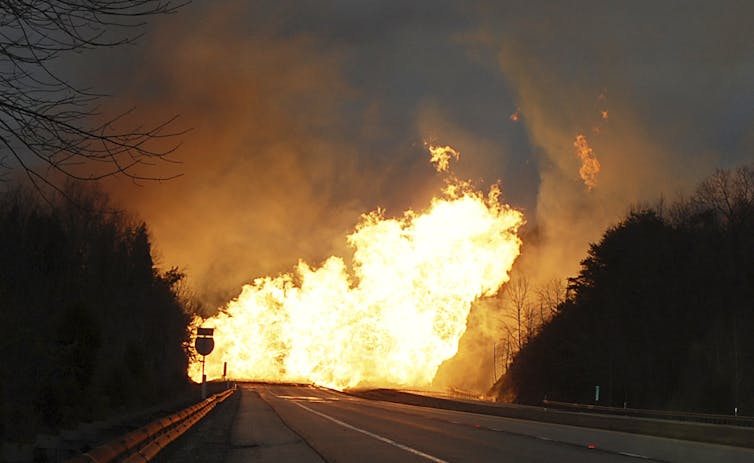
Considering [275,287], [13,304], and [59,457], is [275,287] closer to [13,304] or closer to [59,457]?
[13,304]

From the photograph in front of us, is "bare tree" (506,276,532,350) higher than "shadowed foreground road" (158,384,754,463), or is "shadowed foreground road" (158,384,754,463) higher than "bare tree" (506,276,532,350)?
"bare tree" (506,276,532,350)

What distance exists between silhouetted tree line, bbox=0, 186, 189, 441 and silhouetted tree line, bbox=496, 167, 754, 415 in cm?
3561

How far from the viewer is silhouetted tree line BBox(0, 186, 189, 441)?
79.2 feet

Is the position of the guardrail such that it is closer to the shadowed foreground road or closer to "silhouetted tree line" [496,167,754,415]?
the shadowed foreground road

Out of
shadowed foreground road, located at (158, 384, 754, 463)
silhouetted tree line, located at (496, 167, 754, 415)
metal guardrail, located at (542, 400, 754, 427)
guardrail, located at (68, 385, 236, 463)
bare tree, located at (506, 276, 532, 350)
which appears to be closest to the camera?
guardrail, located at (68, 385, 236, 463)

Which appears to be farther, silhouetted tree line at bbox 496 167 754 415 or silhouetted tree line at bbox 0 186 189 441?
silhouetted tree line at bbox 496 167 754 415

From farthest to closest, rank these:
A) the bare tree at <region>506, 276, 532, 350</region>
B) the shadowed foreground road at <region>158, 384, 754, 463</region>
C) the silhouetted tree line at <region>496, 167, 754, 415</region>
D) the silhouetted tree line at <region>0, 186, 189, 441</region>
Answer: the bare tree at <region>506, 276, 532, 350</region> → the silhouetted tree line at <region>496, 167, 754, 415</region> → the silhouetted tree line at <region>0, 186, 189, 441</region> → the shadowed foreground road at <region>158, 384, 754, 463</region>

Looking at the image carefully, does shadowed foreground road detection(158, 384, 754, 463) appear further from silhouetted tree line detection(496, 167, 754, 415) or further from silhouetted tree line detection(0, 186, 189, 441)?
silhouetted tree line detection(496, 167, 754, 415)

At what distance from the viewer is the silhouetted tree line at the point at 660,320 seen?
58.2 meters

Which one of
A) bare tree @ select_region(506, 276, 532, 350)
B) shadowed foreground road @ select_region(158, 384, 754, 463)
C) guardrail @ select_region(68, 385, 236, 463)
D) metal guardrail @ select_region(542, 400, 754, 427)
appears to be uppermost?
bare tree @ select_region(506, 276, 532, 350)

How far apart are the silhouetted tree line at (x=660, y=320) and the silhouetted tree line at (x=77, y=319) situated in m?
35.6

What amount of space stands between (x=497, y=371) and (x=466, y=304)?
2692cm

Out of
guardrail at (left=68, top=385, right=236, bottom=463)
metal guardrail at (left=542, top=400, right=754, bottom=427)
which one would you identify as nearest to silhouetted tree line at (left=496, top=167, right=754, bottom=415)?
metal guardrail at (left=542, top=400, right=754, bottom=427)

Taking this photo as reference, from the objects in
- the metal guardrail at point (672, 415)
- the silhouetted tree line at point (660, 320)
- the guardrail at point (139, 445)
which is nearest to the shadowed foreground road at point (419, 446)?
the guardrail at point (139, 445)
